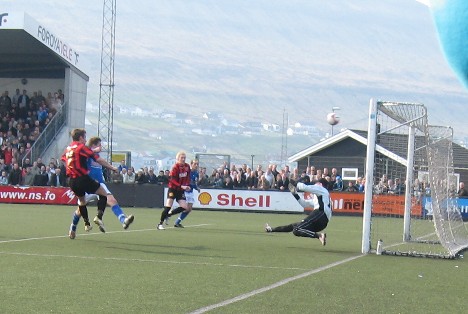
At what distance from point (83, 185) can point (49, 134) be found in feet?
84.4

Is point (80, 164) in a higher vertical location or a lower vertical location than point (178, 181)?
higher

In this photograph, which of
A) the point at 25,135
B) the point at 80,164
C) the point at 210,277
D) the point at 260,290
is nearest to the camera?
the point at 260,290

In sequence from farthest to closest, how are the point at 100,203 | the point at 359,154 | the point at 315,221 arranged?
the point at 359,154 < the point at 100,203 < the point at 315,221

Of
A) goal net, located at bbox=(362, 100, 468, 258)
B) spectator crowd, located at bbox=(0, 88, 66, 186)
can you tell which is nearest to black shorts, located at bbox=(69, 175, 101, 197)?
goal net, located at bbox=(362, 100, 468, 258)

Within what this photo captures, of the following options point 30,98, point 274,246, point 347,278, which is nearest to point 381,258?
point 274,246

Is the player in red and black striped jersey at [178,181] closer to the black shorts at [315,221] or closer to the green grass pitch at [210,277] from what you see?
the green grass pitch at [210,277]

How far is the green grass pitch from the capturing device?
758 centimetres

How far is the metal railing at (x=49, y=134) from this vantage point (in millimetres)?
38938

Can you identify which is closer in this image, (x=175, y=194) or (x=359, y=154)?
(x=175, y=194)

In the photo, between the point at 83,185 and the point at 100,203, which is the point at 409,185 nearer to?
the point at 100,203

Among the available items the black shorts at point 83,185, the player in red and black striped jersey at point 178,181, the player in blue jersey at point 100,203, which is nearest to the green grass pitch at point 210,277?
the player in blue jersey at point 100,203

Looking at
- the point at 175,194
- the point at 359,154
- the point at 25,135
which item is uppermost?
the point at 359,154

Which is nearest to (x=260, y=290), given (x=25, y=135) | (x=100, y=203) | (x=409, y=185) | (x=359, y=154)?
(x=100, y=203)

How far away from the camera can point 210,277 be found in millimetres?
9805
